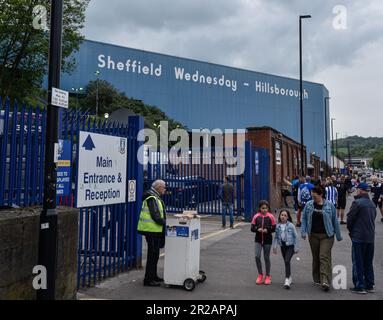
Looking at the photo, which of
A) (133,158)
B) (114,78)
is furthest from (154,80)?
(133,158)

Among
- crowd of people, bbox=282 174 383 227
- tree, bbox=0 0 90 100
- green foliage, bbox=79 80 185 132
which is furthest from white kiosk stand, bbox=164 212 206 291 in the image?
green foliage, bbox=79 80 185 132

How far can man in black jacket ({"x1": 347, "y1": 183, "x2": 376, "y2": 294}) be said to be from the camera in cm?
696

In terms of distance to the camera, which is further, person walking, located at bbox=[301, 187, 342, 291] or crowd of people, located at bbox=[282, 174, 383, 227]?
crowd of people, located at bbox=[282, 174, 383, 227]

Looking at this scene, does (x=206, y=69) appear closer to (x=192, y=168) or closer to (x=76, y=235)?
(x=192, y=168)

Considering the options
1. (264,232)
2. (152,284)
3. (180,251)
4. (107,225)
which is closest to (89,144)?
(107,225)

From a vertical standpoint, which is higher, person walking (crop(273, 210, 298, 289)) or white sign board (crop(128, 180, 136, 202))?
white sign board (crop(128, 180, 136, 202))

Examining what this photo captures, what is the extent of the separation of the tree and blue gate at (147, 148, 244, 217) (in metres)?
16.9

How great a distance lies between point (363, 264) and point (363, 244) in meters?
0.37

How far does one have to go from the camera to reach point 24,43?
2959cm

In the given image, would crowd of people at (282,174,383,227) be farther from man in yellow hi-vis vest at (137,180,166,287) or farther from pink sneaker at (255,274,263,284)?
man in yellow hi-vis vest at (137,180,166,287)

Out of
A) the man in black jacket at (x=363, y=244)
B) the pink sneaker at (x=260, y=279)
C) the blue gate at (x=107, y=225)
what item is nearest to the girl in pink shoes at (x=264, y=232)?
the pink sneaker at (x=260, y=279)

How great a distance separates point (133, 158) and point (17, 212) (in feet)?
11.1

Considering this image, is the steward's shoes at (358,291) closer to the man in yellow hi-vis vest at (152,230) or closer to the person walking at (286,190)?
A: the man in yellow hi-vis vest at (152,230)

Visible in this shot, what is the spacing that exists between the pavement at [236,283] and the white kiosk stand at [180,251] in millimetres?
199
